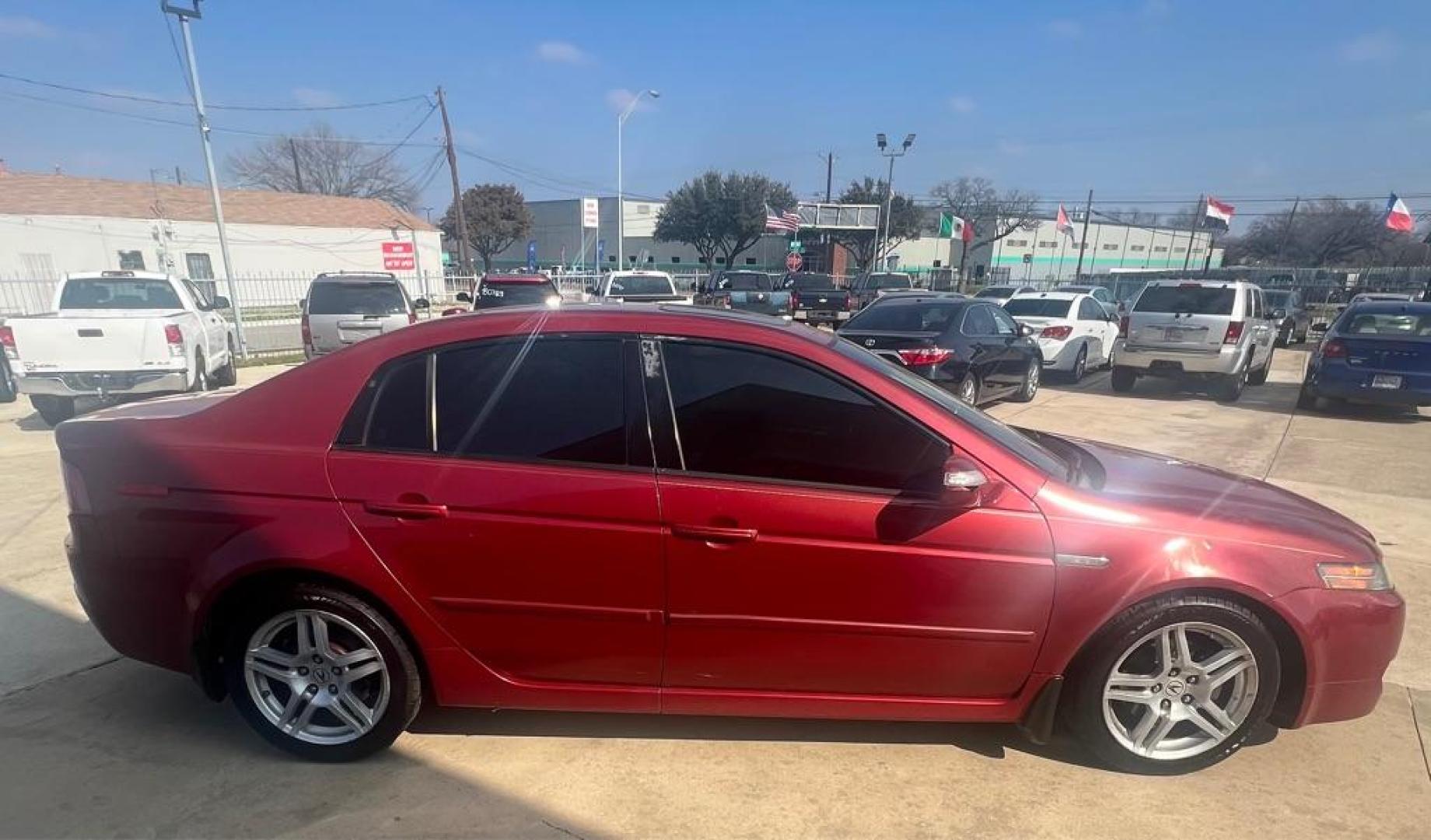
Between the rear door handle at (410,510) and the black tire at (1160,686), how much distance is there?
2303 millimetres

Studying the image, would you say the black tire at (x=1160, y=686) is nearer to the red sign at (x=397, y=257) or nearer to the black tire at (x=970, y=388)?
the black tire at (x=970, y=388)

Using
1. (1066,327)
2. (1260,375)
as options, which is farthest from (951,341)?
(1260,375)

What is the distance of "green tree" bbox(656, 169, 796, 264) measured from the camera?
5247 cm

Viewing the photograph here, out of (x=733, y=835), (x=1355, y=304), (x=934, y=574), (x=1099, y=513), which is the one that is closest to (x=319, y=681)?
(x=733, y=835)

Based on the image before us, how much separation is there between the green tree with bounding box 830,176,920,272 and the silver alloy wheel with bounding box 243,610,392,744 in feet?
167

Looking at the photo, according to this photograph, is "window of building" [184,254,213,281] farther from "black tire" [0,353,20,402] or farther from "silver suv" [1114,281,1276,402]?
"silver suv" [1114,281,1276,402]

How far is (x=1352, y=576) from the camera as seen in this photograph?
2.59m

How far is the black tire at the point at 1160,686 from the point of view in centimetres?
252

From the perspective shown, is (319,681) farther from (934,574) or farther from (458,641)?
(934,574)

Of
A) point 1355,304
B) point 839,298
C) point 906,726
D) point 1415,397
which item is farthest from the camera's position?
point 839,298

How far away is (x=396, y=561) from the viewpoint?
8.16 ft

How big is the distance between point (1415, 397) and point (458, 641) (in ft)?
38.9

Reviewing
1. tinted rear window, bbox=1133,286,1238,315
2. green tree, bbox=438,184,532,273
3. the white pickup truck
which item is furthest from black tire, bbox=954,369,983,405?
green tree, bbox=438,184,532,273

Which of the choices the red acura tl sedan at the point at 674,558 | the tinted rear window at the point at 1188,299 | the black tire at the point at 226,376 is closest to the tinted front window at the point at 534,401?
the red acura tl sedan at the point at 674,558
